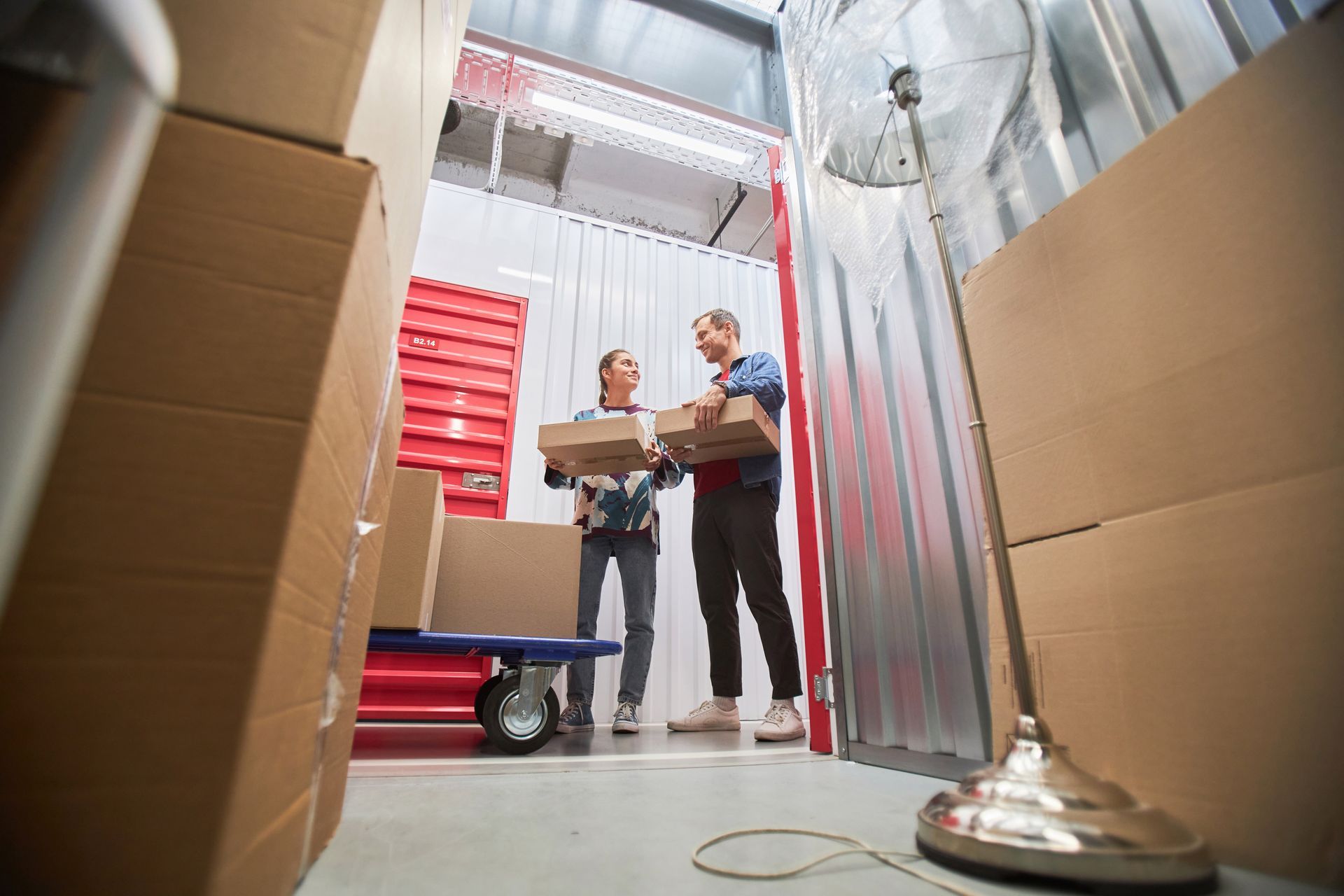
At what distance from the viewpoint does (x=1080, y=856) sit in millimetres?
560

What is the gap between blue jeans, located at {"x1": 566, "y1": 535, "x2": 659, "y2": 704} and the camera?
2.16m

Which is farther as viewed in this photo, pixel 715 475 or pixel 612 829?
pixel 715 475

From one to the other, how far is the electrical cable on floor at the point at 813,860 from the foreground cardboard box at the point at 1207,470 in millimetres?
324

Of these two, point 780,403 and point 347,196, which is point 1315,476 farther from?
point 780,403

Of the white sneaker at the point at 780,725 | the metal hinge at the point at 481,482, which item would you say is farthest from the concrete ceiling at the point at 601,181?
the white sneaker at the point at 780,725

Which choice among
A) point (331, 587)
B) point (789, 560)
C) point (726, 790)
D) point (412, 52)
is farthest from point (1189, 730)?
point (789, 560)

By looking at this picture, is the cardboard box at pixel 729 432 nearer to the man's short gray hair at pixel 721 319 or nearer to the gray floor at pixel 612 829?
the man's short gray hair at pixel 721 319

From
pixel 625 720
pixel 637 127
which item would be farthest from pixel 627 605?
pixel 637 127

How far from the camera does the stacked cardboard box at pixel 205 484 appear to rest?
0.33 metres

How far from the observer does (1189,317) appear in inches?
28.5

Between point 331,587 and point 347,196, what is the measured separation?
33 centimetres

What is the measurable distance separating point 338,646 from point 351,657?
0.12 metres

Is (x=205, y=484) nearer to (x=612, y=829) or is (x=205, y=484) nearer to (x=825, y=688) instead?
(x=612, y=829)

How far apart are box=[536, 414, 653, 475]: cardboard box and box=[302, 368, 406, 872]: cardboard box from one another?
1.06m
